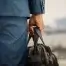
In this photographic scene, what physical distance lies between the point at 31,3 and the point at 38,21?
108 mm

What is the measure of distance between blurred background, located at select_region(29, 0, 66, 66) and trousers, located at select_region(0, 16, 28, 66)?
2.67ft

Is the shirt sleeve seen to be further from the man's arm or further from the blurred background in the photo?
the blurred background

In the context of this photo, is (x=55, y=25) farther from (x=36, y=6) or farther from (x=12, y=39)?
(x=12, y=39)

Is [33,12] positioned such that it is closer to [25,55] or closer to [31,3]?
[31,3]

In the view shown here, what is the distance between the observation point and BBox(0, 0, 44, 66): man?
994mm

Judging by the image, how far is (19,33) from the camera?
41.3 inches

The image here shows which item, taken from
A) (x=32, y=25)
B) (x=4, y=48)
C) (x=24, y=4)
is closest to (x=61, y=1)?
(x=32, y=25)

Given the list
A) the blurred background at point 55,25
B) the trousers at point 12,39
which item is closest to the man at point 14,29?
the trousers at point 12,39

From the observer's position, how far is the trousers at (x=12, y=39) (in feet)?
3.29

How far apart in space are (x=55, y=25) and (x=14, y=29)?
0.92 m

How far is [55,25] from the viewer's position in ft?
6.22

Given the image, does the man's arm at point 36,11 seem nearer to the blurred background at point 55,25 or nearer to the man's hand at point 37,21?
the man's hand at point 37,21

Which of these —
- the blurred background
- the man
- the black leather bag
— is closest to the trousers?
the man

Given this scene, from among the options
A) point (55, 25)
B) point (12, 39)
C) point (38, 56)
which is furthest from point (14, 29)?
point (55, 25)
